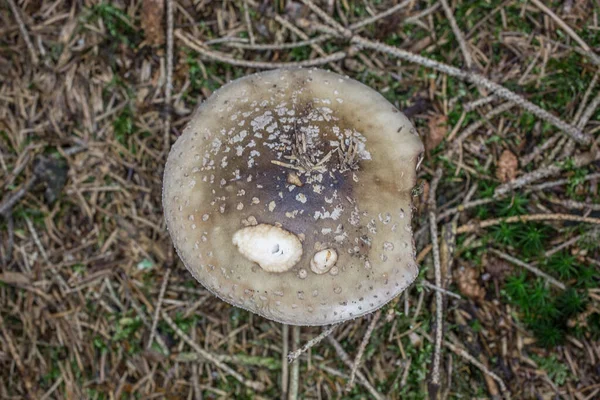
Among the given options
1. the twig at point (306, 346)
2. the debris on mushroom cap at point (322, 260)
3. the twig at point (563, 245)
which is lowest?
the twig at point (306, 346)

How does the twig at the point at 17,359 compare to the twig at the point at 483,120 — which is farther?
the twig at the point at 17,359

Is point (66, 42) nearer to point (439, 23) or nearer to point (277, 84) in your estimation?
point (277, 84)

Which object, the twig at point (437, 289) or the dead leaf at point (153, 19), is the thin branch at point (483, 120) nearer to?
the twig at point (437, 289)

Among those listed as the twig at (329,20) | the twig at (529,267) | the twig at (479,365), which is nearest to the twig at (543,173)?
the twig at (529,267)

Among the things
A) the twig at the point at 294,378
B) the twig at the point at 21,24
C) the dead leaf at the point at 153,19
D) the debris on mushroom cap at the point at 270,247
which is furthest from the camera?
the twig at the point at 21,24

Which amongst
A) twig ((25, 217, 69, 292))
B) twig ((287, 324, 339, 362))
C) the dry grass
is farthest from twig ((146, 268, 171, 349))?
twig ((287, 324, 339, 362))

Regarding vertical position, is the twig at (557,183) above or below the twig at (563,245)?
above

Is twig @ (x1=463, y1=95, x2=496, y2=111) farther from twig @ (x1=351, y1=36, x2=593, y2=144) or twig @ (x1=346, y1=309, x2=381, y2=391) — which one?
twig @ (x1=346, y1=309, x2=381, y2=391)

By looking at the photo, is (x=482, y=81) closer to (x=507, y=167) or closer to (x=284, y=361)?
(x=507, y=167)
